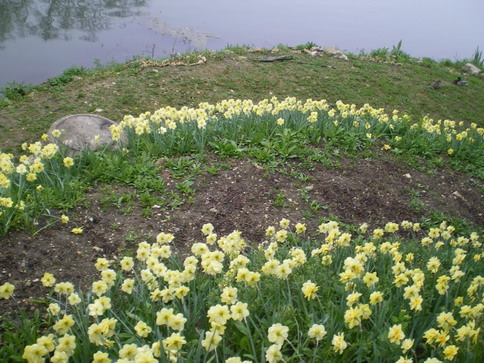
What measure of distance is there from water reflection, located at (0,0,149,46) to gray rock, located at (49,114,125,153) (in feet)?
17.7

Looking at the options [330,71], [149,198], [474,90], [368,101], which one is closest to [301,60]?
[330,71]

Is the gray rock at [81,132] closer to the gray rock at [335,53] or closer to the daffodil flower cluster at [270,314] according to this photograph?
the daffodil flower cluster at [270,314]

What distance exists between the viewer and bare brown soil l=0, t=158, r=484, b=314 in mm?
2871

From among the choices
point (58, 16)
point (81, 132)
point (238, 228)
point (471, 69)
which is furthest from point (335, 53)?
point (238, 228)

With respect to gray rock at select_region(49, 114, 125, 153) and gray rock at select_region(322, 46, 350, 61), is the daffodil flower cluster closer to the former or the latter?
gray rock at select_region(49, 114, 125, 153)

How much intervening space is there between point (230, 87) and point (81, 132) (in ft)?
10.8

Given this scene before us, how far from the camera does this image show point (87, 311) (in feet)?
7.21

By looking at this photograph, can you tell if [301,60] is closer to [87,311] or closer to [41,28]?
[41,28]

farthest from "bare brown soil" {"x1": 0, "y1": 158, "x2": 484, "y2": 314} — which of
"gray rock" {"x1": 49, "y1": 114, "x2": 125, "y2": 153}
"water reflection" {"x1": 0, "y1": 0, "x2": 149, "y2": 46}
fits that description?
"water reflection" {"x1": 0, "y1": 0, "x2": 149, "y2": 46}

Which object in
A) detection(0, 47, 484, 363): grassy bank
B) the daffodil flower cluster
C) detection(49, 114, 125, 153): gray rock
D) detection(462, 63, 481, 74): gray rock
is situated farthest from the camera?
detection(462, 63, 481, 74): gray rock

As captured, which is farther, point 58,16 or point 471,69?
point 58,16

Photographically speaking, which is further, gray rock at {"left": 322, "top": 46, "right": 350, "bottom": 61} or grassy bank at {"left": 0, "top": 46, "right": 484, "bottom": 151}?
gray rock at {"left": 322, "top": 46, "right": 350, "bottom": 61}

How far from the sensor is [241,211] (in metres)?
3.86

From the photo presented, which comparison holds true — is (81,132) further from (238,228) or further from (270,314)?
(270,314)
